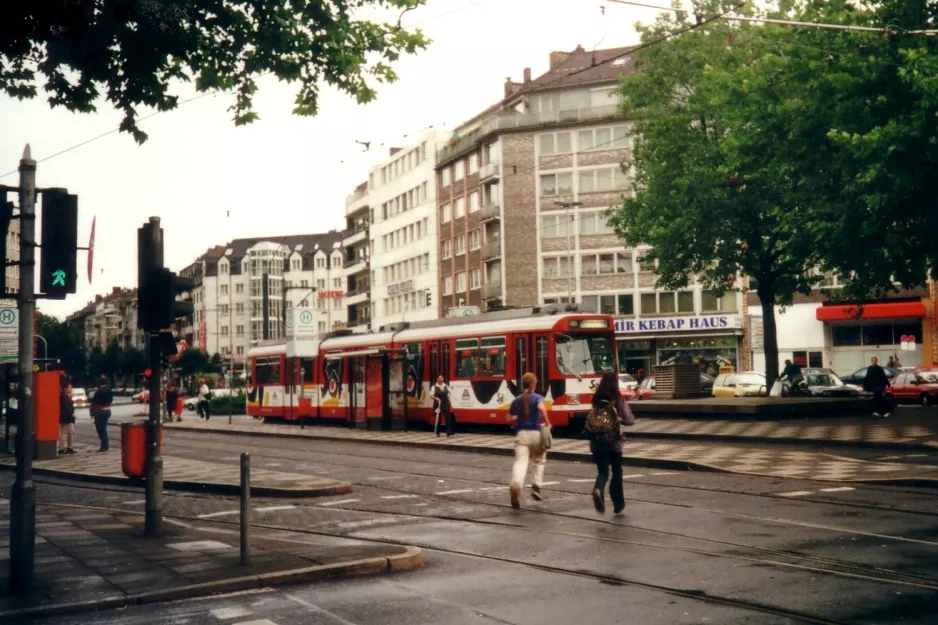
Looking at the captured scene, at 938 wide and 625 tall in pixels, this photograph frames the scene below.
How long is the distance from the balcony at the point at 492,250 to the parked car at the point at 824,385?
3595 cm

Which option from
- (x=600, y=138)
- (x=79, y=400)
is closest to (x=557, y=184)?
(x=600, y=138)

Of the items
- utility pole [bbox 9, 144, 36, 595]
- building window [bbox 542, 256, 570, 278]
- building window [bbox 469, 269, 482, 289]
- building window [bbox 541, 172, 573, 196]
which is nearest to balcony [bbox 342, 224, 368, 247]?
building window [bbox 469, 269, 482, 289]

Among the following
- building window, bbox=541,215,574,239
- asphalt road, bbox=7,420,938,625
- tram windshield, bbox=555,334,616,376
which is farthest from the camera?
building window, bbox=541,215,574,239

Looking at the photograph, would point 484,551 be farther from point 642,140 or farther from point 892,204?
point 642,140

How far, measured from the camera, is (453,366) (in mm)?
32594

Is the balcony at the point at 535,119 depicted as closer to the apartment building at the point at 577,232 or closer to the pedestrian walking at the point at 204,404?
the apartment building at the point at 577,232

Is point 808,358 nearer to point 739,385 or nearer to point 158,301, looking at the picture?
point 739,385

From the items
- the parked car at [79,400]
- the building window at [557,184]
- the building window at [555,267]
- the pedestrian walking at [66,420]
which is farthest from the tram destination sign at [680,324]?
the pedestrian walking at [66,420]

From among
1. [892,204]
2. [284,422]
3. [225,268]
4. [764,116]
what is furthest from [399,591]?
[225,268]

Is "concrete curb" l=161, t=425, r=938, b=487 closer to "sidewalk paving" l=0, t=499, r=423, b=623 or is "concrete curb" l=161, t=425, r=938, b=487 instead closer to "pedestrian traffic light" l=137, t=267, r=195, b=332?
"sidewalk paving" l=0, t=499, r=423, b=623

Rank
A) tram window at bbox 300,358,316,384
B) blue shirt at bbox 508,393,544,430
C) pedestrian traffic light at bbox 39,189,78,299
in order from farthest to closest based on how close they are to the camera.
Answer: tram window at bbox 300,358,316,384, blue shirt at bbox 508,393,544,430, pedestrian traffic light at bbox 39,189,78,299

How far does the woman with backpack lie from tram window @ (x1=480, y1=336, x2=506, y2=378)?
640 inches

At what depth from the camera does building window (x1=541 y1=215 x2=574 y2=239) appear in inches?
2938

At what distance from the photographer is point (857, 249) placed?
26594mm
